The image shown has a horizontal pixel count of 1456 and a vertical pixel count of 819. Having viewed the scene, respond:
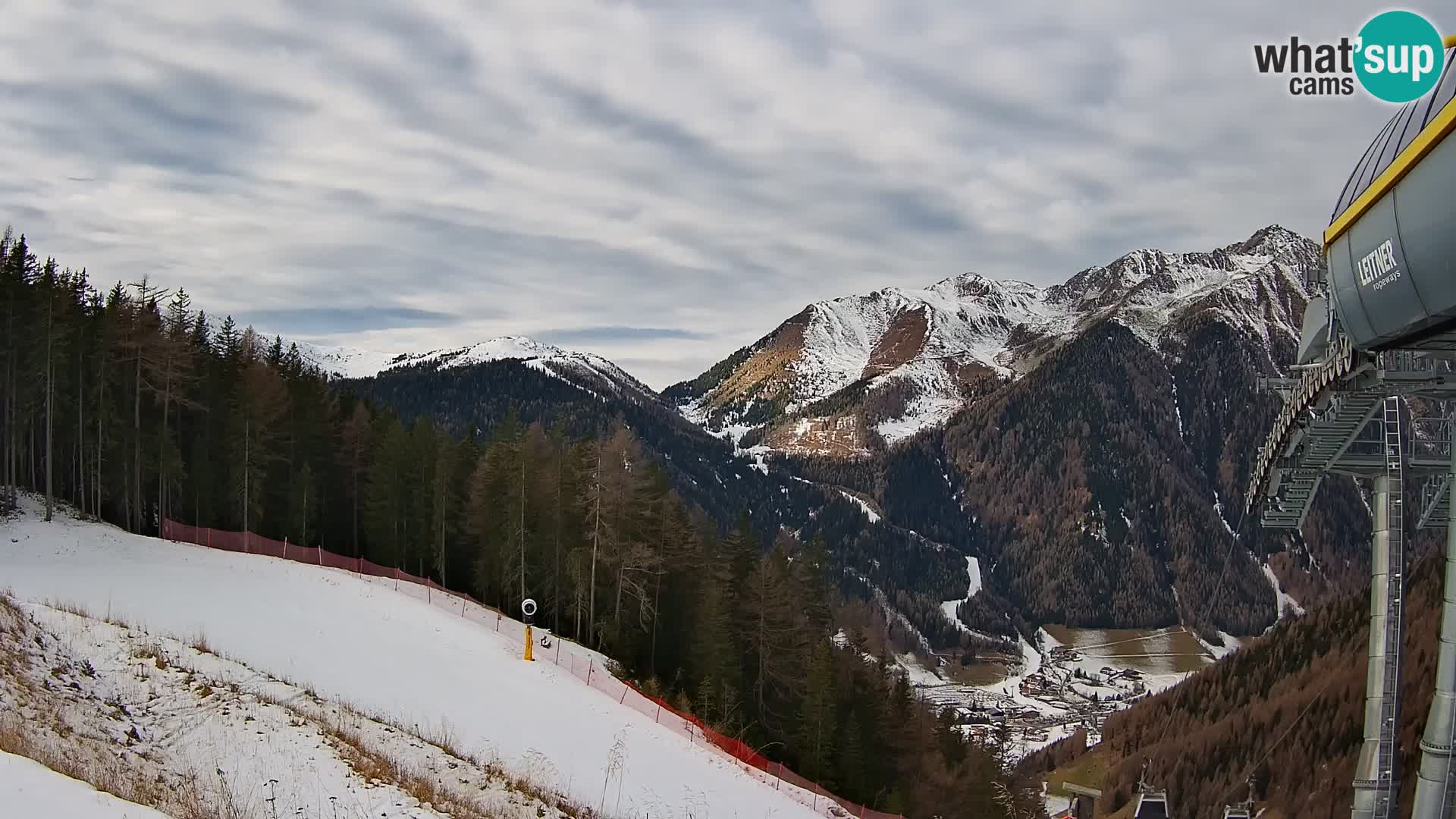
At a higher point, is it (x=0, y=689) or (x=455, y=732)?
(x=0, y=689)

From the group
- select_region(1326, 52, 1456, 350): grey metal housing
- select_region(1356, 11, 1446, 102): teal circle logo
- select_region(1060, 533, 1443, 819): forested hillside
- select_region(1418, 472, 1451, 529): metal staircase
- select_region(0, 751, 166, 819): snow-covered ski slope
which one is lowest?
select_region(1060, 533, 1443, 819): forested hillside

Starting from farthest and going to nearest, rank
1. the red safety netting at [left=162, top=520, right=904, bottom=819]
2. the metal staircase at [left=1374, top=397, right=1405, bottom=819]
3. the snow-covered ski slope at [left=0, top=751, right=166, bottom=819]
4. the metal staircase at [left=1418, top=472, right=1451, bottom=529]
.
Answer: the red safety netting at [left=162, top=520, right=904, bottom=819]
the metal staircase at [left=1418, top=472, right=1451, bottom=529]
the metal staircase at [left=1374, top=397, right=1405, bottom=819]
the snow-covered ski slope at [left=0, top=751, right=166, bottom=819]

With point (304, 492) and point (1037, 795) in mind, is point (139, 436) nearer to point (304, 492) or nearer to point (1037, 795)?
point (304, 492)

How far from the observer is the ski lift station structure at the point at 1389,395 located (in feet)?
26.6

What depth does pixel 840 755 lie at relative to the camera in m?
36.5

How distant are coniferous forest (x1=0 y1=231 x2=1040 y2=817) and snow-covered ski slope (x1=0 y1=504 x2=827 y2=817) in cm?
790

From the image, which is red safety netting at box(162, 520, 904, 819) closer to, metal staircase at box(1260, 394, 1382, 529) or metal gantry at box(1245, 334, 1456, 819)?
metal gantry at box(1245, 334, 1456, 819)

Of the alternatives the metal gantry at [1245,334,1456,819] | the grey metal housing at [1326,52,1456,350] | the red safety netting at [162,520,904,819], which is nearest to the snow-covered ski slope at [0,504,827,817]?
the red safety netting at [162,520,904,819]

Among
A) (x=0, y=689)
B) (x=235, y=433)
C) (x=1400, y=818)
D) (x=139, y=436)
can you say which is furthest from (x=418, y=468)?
(x=1400, y=818)

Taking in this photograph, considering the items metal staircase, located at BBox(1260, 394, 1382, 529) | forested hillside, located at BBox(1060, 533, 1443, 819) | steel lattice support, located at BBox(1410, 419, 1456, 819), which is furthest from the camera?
forested hillside, located at BBox(1060, 533, 1443, 819)

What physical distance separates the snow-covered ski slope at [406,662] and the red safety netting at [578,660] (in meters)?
0.80

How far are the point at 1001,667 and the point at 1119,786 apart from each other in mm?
151587

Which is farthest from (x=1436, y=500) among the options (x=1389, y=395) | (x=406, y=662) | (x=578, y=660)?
(x=578, y=660)

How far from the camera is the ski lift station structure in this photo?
8102 millimetres
